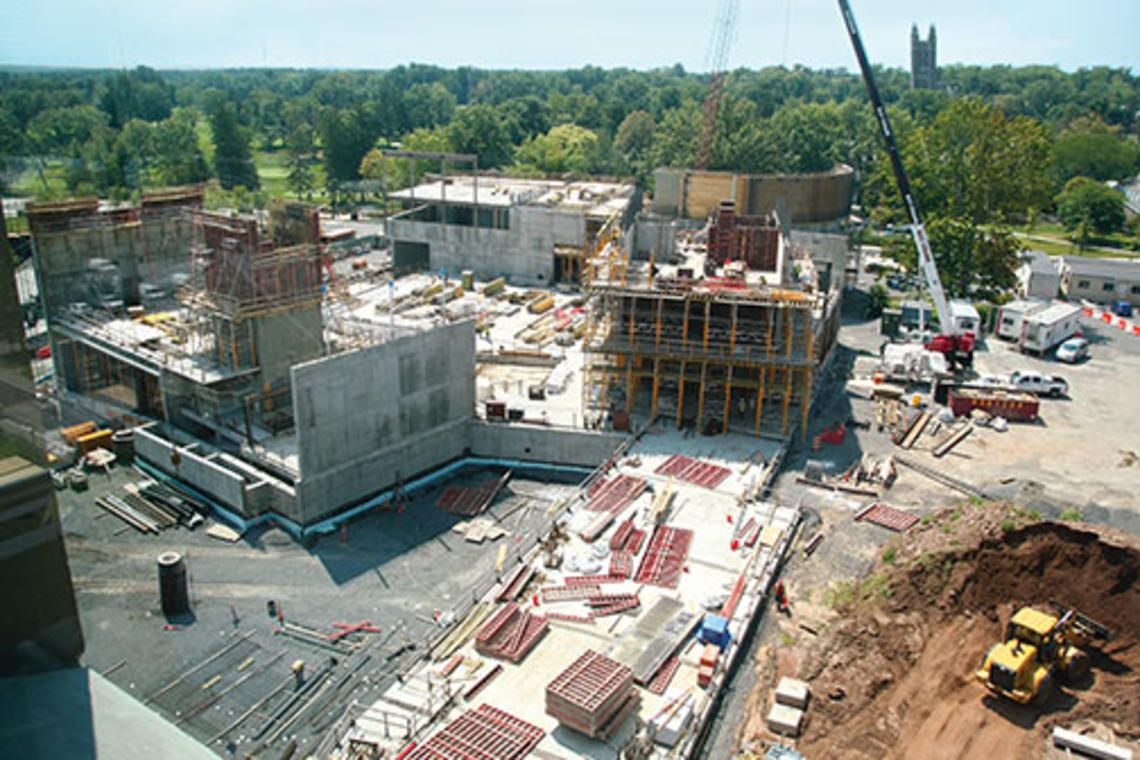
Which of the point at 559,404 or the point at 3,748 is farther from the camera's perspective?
the point at 559,404

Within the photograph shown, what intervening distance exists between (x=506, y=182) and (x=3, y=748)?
67.4 meters

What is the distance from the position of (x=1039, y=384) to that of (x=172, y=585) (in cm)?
3833

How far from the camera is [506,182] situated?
229 ft

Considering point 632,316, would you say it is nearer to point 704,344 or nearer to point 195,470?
point 704,344

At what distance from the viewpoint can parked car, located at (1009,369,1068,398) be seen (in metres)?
41.9

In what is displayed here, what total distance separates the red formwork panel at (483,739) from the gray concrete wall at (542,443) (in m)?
16.7

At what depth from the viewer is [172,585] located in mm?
25812

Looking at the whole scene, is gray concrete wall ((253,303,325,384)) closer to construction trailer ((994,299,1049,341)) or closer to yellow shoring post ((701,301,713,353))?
yellow shoring post ((701,301,713,353))

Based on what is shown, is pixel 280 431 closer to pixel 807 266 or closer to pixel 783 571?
pixel 783 571

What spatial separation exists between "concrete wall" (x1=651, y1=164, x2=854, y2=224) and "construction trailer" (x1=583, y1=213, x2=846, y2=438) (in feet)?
101

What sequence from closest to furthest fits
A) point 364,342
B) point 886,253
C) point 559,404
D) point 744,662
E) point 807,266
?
point 744,662
point 364,342
point 559,404
point 807,266
point 886,253

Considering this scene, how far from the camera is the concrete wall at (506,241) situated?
56.1 meters

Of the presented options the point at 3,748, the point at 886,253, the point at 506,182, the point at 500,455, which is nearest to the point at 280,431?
the point at 500,455

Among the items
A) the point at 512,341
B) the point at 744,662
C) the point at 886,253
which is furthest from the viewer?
the point at 886,253
